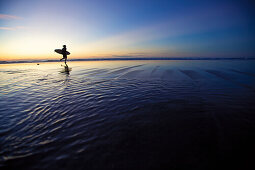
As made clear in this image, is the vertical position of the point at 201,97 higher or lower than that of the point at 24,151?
higher

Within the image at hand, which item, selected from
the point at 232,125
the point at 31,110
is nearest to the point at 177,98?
the point at 232,125

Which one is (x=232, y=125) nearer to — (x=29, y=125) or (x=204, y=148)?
(x=204, y=148)

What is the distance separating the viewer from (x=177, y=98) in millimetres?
5965

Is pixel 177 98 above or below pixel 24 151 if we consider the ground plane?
above

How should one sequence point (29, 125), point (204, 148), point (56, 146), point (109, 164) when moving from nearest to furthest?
point (109, 164), point (204, 148), point (56, 146), point (29, 125)

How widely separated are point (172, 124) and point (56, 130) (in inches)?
152

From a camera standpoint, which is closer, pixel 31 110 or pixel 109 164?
pixel 109 164

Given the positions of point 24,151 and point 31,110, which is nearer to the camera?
point 24,151

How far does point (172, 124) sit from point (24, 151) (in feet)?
14.0

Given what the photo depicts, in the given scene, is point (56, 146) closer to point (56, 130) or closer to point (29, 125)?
point (56, 130)

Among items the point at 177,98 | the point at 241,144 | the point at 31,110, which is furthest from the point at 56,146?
the point at 177,98

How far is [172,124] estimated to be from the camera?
3.62 meters

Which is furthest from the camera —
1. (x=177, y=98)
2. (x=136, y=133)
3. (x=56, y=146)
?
(x=177, y=98)

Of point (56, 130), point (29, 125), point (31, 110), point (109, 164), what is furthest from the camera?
point (31, 110)
